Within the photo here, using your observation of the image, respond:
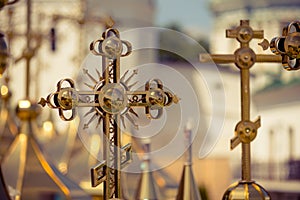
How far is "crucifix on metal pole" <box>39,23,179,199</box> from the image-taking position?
3133 mm

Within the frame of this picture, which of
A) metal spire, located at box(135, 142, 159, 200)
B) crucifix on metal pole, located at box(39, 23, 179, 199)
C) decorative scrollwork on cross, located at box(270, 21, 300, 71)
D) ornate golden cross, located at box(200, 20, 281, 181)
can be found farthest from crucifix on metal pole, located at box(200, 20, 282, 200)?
metal spire, located at box(135, 142, 159, 200)

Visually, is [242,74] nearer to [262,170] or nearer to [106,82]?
[106,82]

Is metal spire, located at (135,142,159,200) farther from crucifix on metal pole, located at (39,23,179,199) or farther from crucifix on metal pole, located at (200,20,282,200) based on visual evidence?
crucifix on metal pole, located at (39,23,179,199)

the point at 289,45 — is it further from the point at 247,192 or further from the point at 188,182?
the point at 188,182

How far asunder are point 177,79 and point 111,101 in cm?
56

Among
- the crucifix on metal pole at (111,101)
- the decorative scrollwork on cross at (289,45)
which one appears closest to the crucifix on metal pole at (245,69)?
the decorative scrollwork on cross at (289,45)

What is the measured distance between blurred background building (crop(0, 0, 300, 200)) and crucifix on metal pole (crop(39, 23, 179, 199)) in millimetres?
215

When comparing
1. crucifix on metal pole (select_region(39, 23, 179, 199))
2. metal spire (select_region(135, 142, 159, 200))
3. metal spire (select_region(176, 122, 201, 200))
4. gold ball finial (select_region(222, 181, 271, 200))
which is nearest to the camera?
crucifix on metal pole (select_region(39, 23, 179, 199))

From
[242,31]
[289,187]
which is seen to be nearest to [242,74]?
[242,31]

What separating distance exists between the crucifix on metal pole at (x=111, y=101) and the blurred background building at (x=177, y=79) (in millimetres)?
215

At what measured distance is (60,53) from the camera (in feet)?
42.2

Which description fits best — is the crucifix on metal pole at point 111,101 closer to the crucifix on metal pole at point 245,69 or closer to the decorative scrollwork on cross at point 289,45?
the decorative scrollwork on cross at point 289,45

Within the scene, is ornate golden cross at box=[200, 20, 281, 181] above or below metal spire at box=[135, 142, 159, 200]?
above

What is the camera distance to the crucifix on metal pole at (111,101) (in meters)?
3.13
